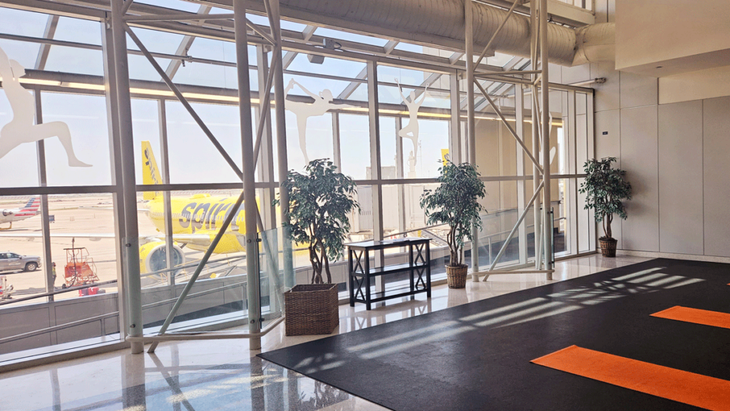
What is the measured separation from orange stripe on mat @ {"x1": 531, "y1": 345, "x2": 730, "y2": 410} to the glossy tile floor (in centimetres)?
171

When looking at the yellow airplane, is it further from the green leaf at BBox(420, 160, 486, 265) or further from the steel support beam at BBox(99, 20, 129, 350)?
the green leaf at BBox(420, 160, 486, 265)

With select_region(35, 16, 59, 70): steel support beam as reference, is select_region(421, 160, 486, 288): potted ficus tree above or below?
below

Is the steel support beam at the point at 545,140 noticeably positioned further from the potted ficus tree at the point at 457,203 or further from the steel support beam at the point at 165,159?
the steel support beam at the point at 165,159

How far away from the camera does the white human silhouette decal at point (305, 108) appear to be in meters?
6.69

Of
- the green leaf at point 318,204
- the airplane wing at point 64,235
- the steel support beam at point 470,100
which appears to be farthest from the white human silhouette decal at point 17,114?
the steel support beam at point 470,100

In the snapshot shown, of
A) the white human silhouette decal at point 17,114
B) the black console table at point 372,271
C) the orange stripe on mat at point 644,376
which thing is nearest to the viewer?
the orange stripe on mat at point 644,376

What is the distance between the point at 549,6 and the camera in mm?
8883

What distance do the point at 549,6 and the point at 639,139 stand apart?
10.0 feet

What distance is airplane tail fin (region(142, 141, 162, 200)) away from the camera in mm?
5635

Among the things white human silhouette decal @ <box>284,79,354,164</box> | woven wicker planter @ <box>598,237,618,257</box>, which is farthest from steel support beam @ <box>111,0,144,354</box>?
woven wicker planter @ <box>598,237,618,257</box>

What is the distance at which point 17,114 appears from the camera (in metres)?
4.81

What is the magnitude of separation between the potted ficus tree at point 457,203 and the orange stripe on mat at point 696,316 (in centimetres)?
253

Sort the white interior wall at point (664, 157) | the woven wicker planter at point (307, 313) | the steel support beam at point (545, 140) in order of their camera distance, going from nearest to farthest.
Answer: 1. the woven wicker planter at point (307, 313)
2. the steel support beam at point (545, 140)
3. the white interior wall at point (664, 157)

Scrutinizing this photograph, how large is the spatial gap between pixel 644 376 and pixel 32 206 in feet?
18.8
